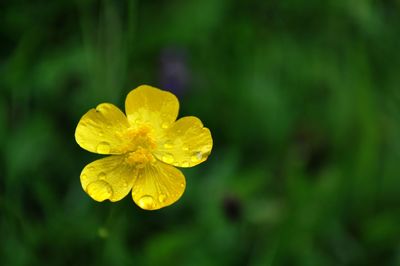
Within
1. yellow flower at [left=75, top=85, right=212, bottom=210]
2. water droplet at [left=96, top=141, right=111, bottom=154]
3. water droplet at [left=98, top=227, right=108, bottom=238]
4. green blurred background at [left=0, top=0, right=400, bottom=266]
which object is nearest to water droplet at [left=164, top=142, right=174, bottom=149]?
yellow flower at [left=75, top=85, right=212, bottom=210]

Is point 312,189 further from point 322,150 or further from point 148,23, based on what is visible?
point 148,23

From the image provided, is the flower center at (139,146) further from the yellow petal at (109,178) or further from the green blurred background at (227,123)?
the green blurred background at (227,123)

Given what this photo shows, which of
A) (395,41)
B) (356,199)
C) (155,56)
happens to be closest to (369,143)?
(356,199)

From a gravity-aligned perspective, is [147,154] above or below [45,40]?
above

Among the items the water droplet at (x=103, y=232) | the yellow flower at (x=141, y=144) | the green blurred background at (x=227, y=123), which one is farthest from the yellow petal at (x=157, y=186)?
the green blurred background at (x=227, y=123)

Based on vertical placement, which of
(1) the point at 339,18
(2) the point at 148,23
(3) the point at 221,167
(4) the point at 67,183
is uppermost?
(1) the point at 339,18

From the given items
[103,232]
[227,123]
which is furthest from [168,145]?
[227,123]

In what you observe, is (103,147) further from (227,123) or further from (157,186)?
(227,123)

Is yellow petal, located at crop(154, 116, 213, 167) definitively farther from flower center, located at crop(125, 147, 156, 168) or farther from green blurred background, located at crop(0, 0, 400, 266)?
green blurred background, located at crop(0, 0, 400, 266)
